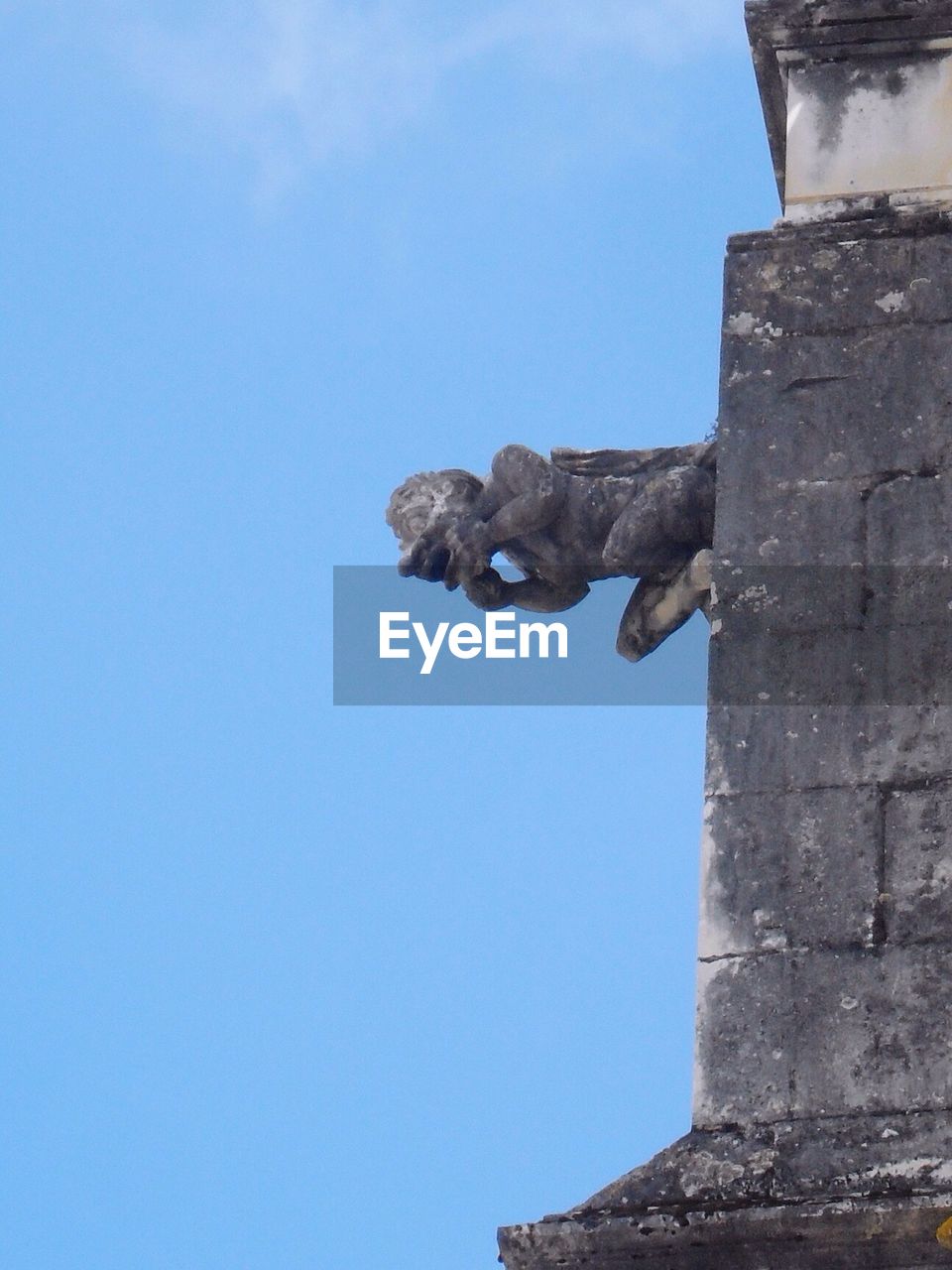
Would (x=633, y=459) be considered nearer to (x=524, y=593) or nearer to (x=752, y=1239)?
(x=524, y=593)

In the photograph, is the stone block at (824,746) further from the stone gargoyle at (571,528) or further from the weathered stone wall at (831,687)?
the stone gargoyle at (571,528)

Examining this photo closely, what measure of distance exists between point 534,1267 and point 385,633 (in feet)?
7.14

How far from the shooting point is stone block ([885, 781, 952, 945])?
20.3 feet

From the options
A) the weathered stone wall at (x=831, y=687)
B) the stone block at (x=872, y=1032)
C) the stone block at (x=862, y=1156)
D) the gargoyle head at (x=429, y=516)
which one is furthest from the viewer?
the gargoyle head at (x=429, y=516)

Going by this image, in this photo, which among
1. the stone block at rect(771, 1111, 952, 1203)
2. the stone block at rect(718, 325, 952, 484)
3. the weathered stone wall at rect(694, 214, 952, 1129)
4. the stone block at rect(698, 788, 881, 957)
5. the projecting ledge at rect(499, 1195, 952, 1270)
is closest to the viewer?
the projecting ledge at rect(499, 1195, 952, 1270)

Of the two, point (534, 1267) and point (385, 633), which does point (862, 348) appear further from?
point (534, 1267)

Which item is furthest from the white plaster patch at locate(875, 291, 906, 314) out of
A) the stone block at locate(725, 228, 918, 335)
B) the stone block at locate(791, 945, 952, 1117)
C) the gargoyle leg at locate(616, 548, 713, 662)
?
the stone block at locate(791, 945, 952, 1117)

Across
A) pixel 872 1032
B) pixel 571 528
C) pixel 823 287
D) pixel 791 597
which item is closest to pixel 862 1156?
pixel 872 1032

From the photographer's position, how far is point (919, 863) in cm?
626

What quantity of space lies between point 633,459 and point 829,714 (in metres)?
1.14

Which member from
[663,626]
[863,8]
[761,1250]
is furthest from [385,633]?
[761,1250]

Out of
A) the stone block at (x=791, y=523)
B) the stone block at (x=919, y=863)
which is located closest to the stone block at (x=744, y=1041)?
the stone block at (x=919, y=863)

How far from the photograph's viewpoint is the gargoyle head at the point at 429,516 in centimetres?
741

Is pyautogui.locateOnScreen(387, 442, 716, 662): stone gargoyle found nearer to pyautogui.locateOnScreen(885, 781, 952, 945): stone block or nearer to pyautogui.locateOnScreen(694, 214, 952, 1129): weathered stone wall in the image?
pyautogui.locateOnScreen(694, 214, 952, 1129): weathered stone wall
